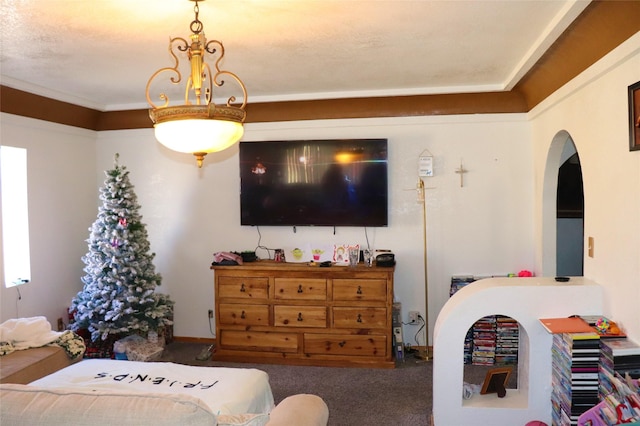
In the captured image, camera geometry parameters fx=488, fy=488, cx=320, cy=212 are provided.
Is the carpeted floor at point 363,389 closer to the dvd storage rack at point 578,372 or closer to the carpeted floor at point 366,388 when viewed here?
the carpeted floor at point 366,388

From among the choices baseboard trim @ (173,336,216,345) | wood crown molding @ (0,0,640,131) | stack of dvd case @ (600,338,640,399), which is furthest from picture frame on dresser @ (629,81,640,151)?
baseboard trim @ (173,336,216,345)

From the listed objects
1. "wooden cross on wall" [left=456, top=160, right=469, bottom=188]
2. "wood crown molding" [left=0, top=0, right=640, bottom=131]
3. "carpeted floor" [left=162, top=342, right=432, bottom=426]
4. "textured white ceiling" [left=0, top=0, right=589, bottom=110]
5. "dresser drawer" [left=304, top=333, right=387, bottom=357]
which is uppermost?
"textured white ceiling" [left=0, top=0, right=589, bottom=110]

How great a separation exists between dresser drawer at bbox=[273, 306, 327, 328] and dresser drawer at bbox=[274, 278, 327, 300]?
0.10 m

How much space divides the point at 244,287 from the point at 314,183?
48.8 inches

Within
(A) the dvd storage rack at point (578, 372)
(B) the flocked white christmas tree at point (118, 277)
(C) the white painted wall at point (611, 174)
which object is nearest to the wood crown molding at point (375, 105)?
(C) the white painted wall at point (611, 174)

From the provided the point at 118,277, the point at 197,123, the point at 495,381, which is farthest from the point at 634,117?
the point at 118,277

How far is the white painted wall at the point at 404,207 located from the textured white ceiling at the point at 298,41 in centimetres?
53

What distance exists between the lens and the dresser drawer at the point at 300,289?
180 inches

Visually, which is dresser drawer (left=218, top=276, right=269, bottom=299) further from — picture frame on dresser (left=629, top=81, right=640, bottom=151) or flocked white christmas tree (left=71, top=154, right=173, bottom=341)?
picture frame on dresser (left=629, top=81, right=640, bottom=151)

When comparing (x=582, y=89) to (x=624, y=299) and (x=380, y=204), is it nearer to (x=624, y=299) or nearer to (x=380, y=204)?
(x=624, y=299)

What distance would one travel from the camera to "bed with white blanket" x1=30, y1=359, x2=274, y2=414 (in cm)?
253

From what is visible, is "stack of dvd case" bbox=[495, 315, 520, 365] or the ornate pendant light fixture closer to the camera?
the ornate pendant light fixture

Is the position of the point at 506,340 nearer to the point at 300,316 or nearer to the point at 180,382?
the point at 300,316

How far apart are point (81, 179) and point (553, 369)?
485 centimetres
